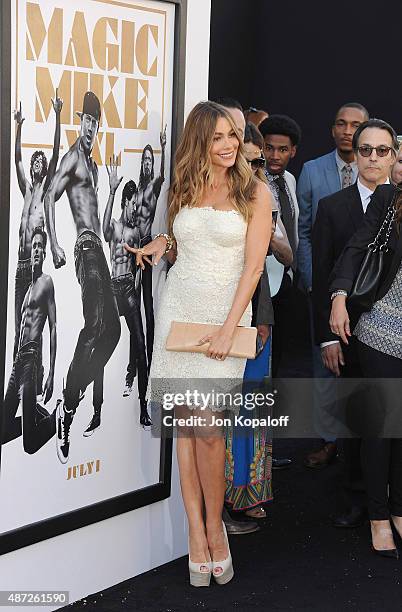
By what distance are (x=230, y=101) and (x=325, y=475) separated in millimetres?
1883

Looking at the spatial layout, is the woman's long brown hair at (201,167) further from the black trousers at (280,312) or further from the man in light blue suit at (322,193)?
the man in light blue suit at (322,193)

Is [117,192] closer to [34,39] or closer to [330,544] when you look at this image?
[34,39]

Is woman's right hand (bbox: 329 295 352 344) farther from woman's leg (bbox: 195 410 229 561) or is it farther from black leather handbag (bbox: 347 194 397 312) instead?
woman's leg (bbox: 195 410 229 561)

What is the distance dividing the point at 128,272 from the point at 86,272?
0.23 meters

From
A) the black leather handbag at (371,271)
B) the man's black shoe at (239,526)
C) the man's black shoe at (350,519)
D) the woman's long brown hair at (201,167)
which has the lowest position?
the man's black shoe at (239,526)

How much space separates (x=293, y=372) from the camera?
754 centimetres

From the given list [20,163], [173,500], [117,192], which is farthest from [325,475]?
[20,163]

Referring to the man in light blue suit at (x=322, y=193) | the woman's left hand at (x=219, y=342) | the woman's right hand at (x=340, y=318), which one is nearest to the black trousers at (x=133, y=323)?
the woman's left hand at (x=219, y=342)

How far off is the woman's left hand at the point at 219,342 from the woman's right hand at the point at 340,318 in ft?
1.89

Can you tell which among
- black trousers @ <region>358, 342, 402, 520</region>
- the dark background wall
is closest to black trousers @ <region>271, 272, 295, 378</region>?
black trousers @ <region>358, 342, 402, 520</region>

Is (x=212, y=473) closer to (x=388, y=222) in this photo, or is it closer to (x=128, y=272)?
(x=128, y=272)

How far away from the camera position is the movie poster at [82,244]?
3240 mm

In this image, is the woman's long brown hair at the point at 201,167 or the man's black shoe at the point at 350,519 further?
the man's black shoe at the point at 350,519

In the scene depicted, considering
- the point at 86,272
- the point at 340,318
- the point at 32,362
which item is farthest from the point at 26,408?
the point at 340,318
